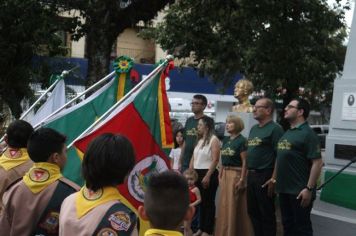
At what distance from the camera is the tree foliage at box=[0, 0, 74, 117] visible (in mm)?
12016

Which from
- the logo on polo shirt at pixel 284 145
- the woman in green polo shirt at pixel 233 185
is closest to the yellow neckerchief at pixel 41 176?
the logo on polo shirt at pixel 284 145

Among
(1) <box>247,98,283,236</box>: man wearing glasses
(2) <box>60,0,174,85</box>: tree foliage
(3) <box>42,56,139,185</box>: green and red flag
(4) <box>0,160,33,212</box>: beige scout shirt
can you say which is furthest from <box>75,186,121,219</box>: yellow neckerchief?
(2) <box>60,0,174,85</box>: tree foliage

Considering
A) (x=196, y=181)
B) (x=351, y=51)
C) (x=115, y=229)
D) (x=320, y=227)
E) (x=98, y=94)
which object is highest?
(x=351, y=51)

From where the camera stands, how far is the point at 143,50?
41.2 metres

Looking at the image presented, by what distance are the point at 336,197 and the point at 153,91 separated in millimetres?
4336

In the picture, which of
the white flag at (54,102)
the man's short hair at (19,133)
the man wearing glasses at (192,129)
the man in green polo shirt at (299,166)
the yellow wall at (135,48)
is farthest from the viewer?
the yellow wall at (135,48)

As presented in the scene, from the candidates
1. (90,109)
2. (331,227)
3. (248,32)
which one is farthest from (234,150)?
(248,32)

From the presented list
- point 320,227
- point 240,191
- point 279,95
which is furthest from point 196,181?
point 279,95

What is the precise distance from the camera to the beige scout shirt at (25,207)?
12.6 feet

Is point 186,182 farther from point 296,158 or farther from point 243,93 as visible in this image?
point 243,93

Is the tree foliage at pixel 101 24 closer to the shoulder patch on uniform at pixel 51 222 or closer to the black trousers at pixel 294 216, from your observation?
the black trousers at pixel 294 216

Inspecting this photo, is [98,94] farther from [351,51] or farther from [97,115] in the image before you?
[351,51]

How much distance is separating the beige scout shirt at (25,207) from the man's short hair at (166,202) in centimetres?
119

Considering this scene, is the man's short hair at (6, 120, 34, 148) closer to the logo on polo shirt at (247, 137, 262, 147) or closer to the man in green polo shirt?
the man in green polo shirt
